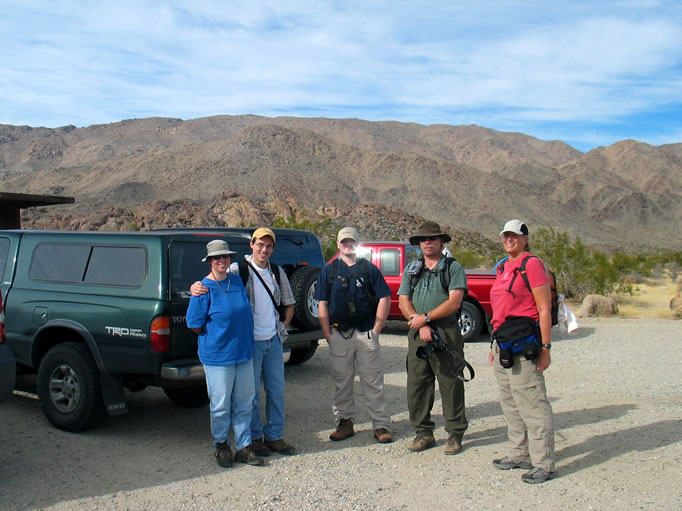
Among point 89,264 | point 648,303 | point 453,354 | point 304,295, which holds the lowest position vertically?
point 648,303

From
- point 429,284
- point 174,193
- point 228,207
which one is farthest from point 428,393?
point 174,193

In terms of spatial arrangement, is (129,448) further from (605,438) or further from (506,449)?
(605,438)

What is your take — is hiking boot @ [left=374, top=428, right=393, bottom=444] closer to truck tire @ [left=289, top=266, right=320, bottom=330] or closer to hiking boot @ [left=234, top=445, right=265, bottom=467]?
hiking boot @ [left=234, top=445, right=265, bottom=467]

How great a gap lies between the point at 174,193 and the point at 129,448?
63.0 meters

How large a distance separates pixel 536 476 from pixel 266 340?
236cm

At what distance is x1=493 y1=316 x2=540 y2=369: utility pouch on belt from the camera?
486 cm

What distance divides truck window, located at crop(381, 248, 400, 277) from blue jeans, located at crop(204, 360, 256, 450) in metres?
7.21

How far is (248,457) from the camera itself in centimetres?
531

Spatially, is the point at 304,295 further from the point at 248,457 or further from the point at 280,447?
the point at 248,457

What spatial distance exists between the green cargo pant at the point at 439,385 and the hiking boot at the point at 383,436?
0.30m

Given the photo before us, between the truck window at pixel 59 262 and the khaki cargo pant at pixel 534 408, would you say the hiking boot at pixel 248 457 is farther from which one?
the truck window at pixel 59 262

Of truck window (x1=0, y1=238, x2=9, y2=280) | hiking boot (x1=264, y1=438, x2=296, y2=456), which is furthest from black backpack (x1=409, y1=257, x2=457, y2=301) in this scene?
truck window (x1=0, y1=238, x2=9, y2=280)

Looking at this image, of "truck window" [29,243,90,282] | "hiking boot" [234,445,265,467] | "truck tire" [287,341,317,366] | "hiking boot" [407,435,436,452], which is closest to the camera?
"hiking boot" [234,445,265,467]

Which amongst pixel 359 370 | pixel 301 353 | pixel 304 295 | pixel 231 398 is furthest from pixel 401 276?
pixel 231 398
